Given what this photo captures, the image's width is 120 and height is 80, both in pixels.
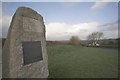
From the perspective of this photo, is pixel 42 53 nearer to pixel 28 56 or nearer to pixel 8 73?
pixel 28 56

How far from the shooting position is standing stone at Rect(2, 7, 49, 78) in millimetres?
4227

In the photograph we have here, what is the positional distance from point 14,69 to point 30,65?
28.2 inches

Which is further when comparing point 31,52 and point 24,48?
point 31,52

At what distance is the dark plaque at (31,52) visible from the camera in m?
4.60

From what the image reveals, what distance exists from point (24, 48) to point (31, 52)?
13.7 inches

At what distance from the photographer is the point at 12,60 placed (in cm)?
419

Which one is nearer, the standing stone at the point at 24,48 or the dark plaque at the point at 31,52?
the standing stone at the point at 24,48

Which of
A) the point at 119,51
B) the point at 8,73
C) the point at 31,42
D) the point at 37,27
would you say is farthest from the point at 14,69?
the point at 119,51

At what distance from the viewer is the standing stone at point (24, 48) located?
13.9 ft

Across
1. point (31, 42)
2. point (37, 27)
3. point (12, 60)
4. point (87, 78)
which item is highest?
point (37, 27)

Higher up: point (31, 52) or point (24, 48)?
point (24, 48)

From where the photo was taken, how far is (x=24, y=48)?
4.58 m

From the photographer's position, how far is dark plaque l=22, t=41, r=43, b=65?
4.60 metres

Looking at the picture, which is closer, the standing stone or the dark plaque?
the standing stone
